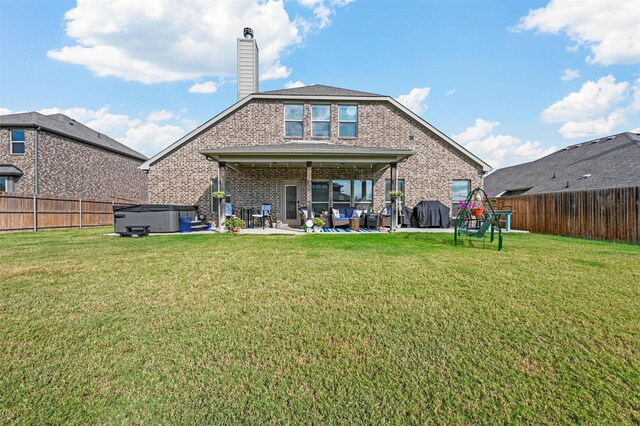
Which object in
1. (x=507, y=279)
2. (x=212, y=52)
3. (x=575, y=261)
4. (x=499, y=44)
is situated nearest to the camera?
(x=507, y=279)

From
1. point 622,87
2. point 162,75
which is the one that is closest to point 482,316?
point 162,75

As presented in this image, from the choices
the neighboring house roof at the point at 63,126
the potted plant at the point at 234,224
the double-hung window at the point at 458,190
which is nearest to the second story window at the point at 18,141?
the neighboring house roof at the point at 63,126

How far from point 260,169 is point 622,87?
824 inches

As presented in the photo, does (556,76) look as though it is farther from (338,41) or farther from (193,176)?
(193,176)

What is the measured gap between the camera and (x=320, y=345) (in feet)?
9.16

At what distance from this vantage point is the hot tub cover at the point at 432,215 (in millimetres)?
13641

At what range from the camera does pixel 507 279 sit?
15.6 ft

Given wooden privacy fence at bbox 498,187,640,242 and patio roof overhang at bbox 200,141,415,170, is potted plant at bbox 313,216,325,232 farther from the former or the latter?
wooden privacy fence at bbox 498,187,640,242

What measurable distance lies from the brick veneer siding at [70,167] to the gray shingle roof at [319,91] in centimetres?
1016

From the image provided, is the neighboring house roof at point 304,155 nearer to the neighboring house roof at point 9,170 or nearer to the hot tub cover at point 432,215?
the hot tub cover at point 432,215

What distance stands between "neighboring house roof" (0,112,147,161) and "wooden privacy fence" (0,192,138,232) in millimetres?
6189

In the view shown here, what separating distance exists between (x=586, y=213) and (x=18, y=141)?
29.0 metres

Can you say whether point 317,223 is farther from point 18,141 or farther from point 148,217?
point 18,141

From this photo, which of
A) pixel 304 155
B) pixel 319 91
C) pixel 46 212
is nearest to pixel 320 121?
pixel 319 91
